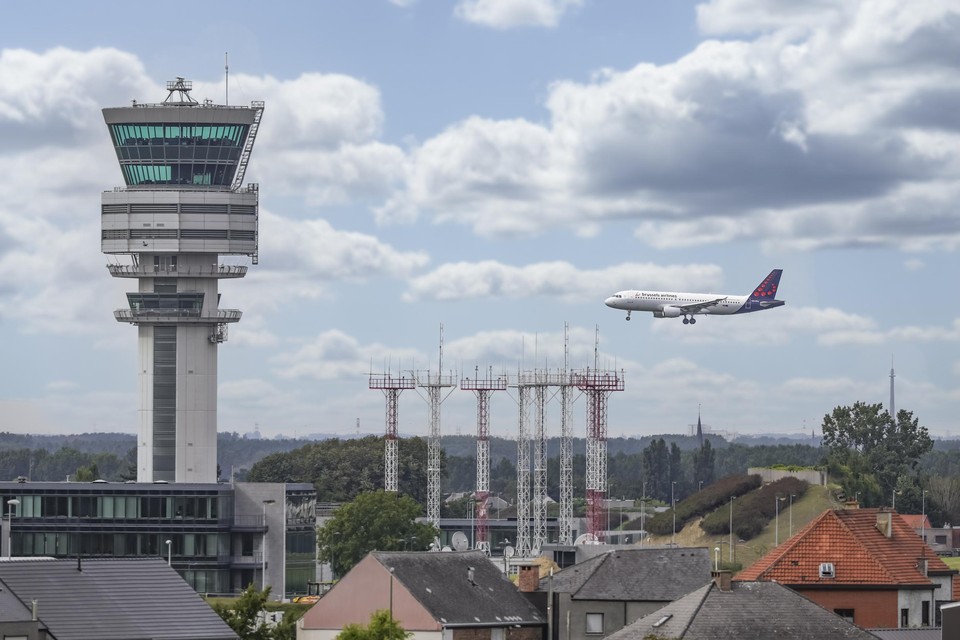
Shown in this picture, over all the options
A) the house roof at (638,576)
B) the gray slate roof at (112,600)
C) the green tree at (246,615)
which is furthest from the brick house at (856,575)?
the gray slate roof at (112,600)

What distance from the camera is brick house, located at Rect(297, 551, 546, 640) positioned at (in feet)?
322

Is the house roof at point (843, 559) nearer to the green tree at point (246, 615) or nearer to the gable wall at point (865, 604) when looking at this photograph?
the gable wall at point (865, 604)

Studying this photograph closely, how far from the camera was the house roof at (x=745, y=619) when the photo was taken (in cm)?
8525

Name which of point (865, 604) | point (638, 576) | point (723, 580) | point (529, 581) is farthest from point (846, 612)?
point (529, 581)

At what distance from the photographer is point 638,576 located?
106688 millimetres

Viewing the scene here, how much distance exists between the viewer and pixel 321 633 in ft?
326

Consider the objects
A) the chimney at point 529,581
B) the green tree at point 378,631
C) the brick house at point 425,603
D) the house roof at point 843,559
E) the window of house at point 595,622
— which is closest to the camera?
the green tree at point 378,631

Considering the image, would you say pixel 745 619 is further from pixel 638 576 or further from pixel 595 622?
pixel 638 576

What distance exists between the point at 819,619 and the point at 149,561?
29.6 meters

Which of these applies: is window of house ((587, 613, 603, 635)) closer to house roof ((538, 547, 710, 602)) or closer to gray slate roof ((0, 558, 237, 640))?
house roof ((538, 547, 710, 602))

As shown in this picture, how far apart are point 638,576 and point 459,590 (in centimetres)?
1071

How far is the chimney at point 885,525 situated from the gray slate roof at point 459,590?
1948 centimetres

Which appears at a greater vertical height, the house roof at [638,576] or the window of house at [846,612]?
the house roof at [638,576]

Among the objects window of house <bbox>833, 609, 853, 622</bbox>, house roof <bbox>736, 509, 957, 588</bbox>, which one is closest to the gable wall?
window of house <bbox>833, 609, 853, 622</bbox>
